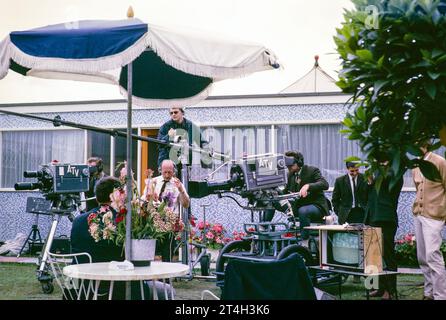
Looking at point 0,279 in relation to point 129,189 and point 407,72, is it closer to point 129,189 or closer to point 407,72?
point 129,189

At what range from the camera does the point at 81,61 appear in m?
3.26

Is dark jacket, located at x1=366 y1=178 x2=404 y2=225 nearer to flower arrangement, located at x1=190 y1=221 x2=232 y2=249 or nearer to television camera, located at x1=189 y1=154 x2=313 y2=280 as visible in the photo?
television camera, located at x1=189 y1=154 x2=313 y2=280

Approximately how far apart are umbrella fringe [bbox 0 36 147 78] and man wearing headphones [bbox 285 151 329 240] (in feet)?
12.3

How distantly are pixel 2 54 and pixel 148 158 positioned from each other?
7268 millimetres

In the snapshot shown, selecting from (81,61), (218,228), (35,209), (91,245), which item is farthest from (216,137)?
(81,61)

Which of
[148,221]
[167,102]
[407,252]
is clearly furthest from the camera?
[407,252]

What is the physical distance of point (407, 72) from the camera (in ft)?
6.79

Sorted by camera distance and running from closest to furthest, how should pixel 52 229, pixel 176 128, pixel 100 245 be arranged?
pixel 100 245, pixel 52 229, pixel 176 128

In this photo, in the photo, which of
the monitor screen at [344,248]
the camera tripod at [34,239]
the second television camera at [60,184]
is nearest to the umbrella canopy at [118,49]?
the monitor screen at [344,248]

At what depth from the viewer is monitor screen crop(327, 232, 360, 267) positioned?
5.79 m

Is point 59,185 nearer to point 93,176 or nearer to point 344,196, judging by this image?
point 93,176

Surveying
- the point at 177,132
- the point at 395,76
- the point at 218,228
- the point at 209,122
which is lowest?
the point at 218,228

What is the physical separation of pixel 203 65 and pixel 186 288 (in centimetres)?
364
